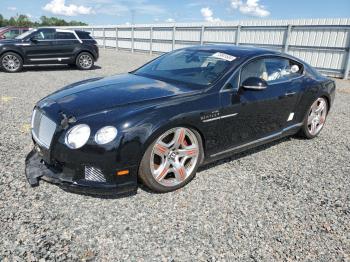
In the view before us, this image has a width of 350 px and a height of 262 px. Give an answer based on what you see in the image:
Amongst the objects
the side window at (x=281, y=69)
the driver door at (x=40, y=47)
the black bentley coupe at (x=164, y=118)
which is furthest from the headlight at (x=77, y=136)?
the driver door at (x=40, y=47)

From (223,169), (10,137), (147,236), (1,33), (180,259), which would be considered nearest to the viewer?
(180,259)

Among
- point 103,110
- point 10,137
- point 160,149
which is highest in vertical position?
point 103,110

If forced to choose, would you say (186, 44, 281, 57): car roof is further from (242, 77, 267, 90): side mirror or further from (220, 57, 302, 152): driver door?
(242, 77, 267, 90): side mirror

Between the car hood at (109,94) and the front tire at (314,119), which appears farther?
the front tire at (314,119)

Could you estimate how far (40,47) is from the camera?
11.7 meters

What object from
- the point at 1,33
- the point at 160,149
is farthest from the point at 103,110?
the point at 1,33

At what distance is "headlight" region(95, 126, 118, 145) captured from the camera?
269 cm

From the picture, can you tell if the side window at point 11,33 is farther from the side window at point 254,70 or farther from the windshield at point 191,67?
the side window at point 254,70

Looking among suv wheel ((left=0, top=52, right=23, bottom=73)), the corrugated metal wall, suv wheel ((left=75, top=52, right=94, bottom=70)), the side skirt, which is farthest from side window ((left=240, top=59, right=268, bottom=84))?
suv wheel ((left=0, top=52, right=23, bottom=73))

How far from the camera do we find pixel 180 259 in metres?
2.32

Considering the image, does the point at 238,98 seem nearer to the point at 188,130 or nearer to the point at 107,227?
the point at 188,130

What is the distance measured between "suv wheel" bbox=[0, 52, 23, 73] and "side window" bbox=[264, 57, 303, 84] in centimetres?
1031

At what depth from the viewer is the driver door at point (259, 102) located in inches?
139

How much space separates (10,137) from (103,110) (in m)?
2.53
